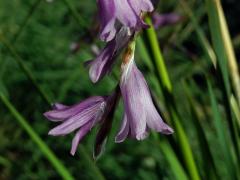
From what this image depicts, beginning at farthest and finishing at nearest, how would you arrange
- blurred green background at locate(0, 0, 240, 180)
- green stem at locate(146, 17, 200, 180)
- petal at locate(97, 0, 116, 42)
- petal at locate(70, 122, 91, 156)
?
blurred green background at locate(0, 0, 240, 180), green stem at locate(146, 17, 200, 180), petal at locate(70, 122, 91, 156), petal at locate(97, 0, 116, 42)

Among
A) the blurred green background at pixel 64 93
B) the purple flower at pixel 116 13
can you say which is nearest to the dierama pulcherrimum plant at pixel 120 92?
the purple flower at pixel 116 13

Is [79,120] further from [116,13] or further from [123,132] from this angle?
[116,13]

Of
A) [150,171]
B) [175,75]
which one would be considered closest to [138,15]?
[150,171]

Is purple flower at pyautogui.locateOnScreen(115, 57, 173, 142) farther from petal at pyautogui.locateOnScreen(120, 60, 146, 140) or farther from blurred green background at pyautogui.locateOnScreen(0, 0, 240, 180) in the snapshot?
blurred green background at pyautogui.locateOnScreen(0, 0, 240, 180)

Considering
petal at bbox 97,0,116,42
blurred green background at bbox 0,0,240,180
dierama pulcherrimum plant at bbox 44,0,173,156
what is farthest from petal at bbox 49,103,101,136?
blurred green background at bbox 0,0,240,180

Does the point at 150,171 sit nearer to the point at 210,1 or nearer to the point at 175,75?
the point at 175,75

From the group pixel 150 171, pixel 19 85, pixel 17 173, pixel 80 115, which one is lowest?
pixel 150 171

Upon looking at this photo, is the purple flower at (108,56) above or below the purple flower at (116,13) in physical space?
below

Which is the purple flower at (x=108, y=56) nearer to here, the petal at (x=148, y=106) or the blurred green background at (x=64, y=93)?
the petal at (x=148, y=106)
